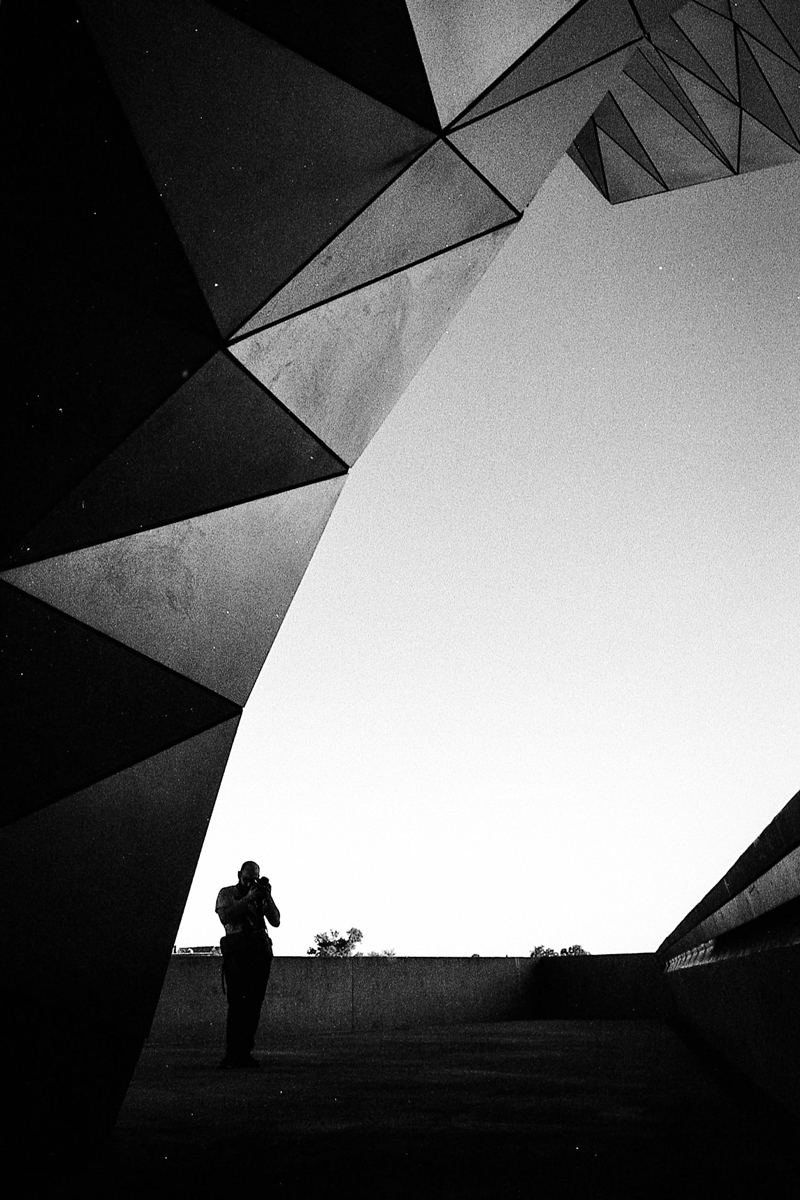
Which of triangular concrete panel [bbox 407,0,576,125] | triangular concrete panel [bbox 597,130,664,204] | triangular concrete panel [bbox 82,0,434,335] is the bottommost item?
triangular concrete panel [bbox 82,0,434,335]

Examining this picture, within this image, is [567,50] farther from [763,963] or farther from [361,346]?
[763,963]

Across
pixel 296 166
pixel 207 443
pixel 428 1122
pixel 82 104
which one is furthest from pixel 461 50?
pixel 428 1122

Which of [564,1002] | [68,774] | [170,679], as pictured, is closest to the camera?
[68,774]

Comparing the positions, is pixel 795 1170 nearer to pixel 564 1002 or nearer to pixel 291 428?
pixel 291 428

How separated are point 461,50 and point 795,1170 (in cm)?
512

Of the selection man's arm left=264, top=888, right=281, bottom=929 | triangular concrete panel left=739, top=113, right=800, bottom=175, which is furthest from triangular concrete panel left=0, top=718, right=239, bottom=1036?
triangular concrete panel left=739, top=113, right=800, bottom=175

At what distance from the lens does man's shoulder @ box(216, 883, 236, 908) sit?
9805 mm

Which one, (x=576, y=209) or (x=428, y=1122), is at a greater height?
(x=576, y=209)

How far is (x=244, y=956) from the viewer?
9.79 metres

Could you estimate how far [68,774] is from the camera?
16.6 ft

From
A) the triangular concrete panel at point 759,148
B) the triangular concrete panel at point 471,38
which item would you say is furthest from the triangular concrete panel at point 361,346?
the triangular concrete panel at point 759,148

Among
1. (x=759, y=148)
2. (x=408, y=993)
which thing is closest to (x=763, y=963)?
(x=408, y=993)

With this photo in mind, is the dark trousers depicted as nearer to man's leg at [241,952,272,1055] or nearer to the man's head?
man's leg at [241,952,272,1055]

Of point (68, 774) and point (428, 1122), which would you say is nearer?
point (68, 774)
